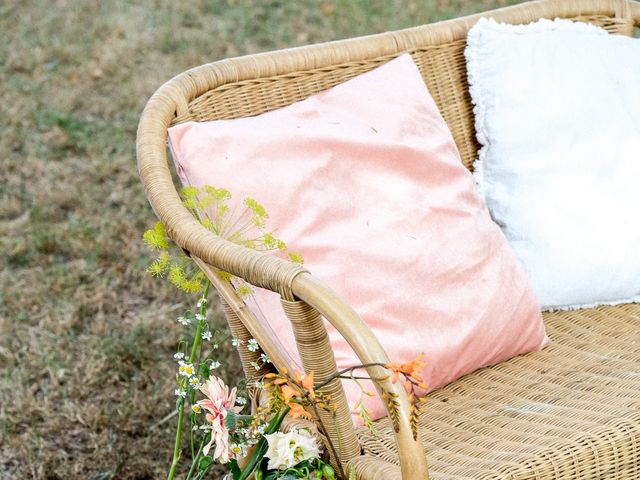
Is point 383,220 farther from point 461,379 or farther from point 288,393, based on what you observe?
point 288,393

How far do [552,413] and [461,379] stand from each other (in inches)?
7.8

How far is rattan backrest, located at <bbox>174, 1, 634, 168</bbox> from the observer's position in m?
1.56

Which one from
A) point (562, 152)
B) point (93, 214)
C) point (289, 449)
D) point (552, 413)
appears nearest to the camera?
point (289, 449)

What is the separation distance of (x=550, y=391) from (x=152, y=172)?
690 millimetres

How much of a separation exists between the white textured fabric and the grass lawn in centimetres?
79

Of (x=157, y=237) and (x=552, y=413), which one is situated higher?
(x=157, y=237)

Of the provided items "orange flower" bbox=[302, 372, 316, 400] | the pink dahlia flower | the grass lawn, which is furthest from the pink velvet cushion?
the grass lawn

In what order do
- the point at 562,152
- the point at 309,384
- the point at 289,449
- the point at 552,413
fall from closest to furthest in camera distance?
the point at 309,384 → the point at 289,449 → the point at 552,413 → the point at 562,152

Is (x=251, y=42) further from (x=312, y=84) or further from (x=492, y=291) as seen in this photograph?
(x=492, y=291)

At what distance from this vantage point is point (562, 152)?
167cm

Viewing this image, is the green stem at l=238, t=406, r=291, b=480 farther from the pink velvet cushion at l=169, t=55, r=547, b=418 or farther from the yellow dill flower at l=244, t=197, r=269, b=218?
the yellow dill flower at l=244, t=197, r=269, b=218

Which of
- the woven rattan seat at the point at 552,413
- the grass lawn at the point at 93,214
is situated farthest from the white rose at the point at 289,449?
the grass lawn at the point at 93,214

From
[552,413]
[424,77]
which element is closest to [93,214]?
[424,77]

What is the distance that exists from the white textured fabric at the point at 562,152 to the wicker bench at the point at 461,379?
0.05m
